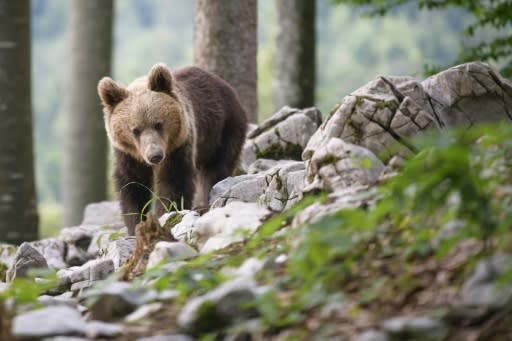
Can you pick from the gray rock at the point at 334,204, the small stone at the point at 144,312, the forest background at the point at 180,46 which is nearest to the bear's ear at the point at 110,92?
the gray rock at the point at 334,204

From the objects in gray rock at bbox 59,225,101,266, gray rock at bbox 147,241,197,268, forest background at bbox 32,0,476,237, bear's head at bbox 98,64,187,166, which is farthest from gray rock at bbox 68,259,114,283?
forest background at bbox 32,0,476,237

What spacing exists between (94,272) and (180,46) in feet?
283

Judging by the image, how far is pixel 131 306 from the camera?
306cm

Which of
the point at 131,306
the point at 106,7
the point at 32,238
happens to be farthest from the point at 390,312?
the point at 106,7

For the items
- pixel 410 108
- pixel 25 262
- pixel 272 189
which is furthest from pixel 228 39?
pixel 410 108

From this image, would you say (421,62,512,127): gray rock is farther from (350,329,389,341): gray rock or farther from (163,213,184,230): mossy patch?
(350,329,389,341): gray rock

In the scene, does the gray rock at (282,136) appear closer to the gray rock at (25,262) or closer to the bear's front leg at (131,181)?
the bear's front leg at (131,181)

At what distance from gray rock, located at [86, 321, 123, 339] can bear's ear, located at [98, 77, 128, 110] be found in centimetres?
376

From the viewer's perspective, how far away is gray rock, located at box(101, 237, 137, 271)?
456 cm

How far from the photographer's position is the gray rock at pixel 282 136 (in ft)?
25.7

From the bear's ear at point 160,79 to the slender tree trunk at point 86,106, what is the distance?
5.29 metres

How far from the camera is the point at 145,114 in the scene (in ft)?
20.6

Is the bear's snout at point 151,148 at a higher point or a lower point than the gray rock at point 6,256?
higher

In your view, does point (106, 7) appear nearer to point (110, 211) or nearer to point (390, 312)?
point (110, 211)
